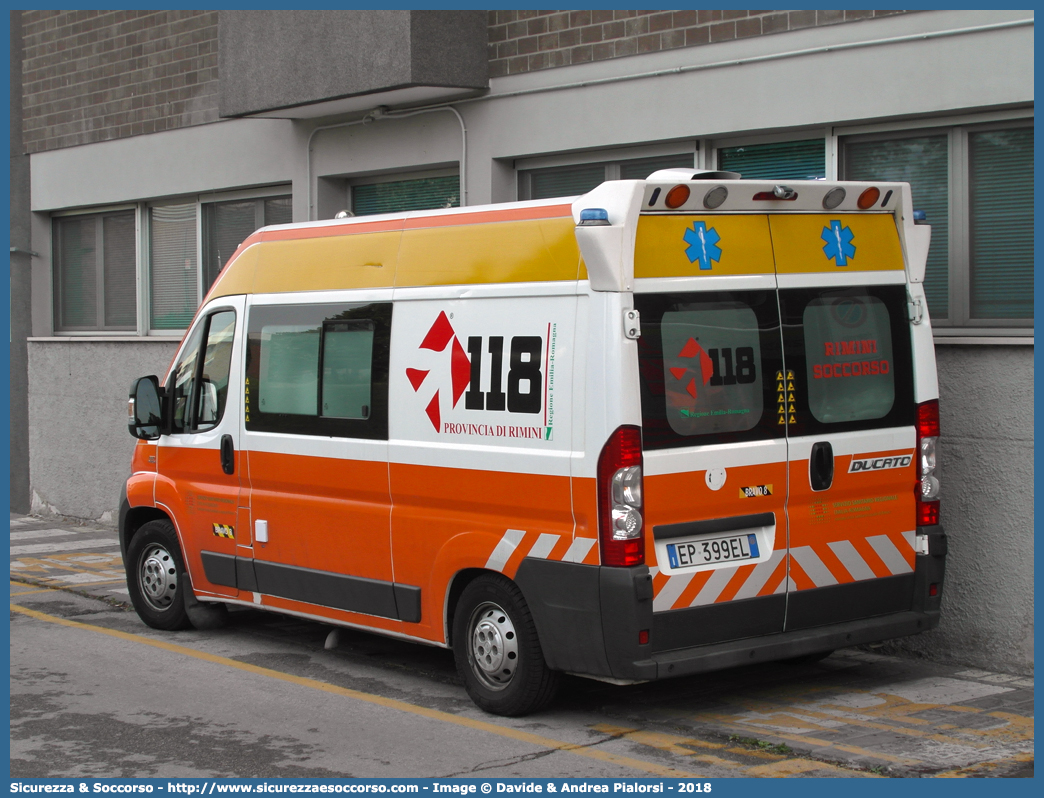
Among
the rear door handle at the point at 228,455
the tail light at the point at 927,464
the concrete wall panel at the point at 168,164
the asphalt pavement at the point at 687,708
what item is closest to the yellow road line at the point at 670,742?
the asphalt pavement at the point at 687,708

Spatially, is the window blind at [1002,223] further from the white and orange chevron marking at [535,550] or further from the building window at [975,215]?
the white and orange chevron marking at [535,550]

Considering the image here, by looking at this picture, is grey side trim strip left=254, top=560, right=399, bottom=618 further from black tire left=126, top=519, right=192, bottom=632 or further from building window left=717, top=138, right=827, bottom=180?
building window left=717, top=138, right=827, bottom=180

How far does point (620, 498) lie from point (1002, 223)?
3.60 m

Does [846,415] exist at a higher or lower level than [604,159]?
lower

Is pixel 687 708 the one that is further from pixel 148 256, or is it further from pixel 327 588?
pixel 148 256

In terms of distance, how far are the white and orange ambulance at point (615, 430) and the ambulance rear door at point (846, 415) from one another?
1cm

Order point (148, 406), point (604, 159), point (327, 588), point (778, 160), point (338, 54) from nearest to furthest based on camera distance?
point (327, 588) → point (148, 406) → point (778, 160) → point (604, 159) → point (338, 54)

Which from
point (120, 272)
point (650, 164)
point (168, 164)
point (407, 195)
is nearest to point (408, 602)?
point (650, 164)

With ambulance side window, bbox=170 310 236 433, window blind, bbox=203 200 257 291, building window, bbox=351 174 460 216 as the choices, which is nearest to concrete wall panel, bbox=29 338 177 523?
window blind, bbox=203 200 257 291

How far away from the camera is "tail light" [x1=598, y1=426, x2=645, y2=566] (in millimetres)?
6059

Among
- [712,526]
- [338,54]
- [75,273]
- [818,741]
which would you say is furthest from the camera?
[75,273]

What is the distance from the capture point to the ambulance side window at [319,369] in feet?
24.1

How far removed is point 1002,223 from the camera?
823 cm

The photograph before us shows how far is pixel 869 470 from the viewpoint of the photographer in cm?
688
